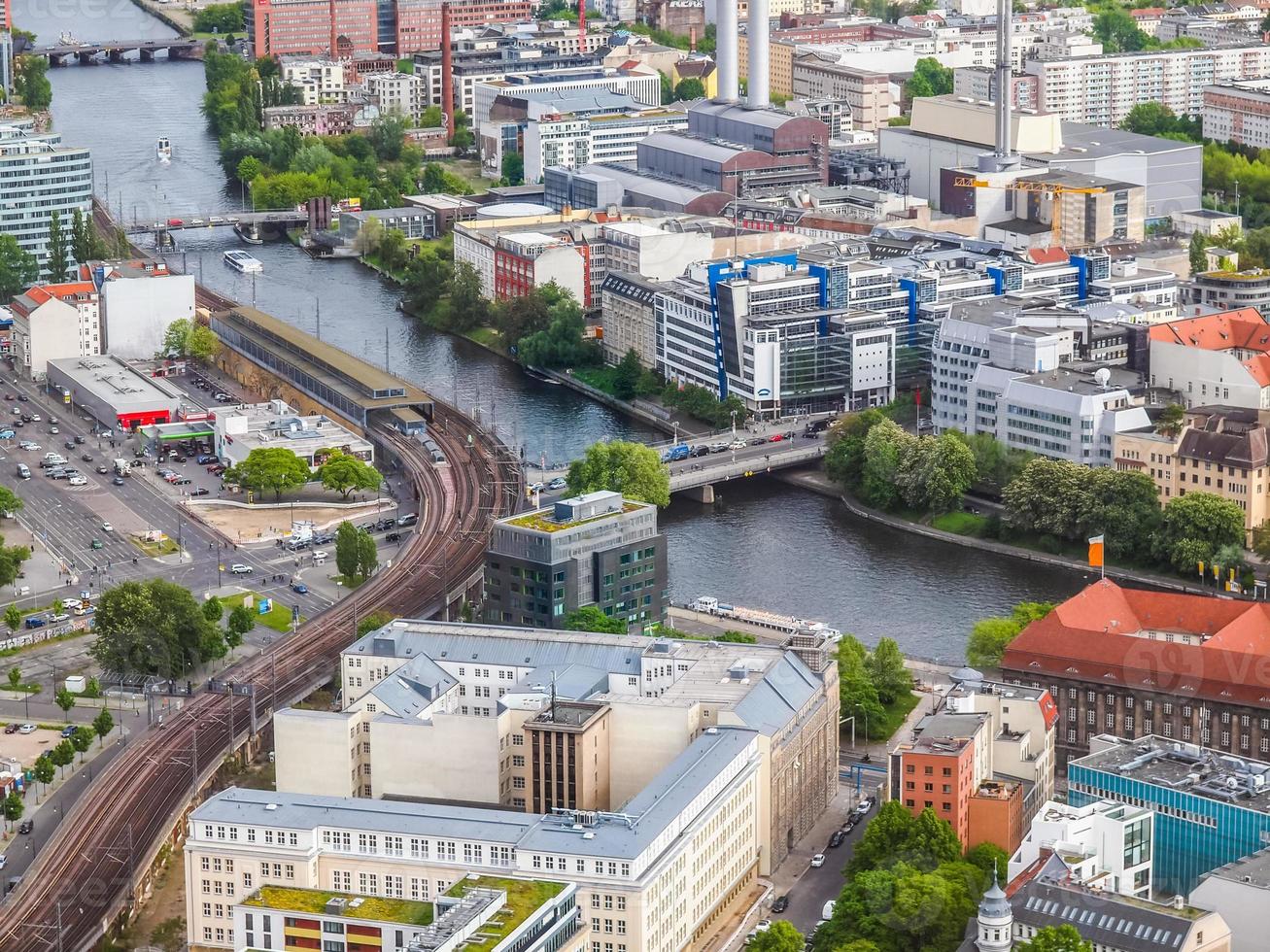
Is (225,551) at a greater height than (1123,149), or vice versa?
(1123,149)

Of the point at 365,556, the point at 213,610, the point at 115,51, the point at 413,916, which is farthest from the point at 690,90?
the point at 413,916

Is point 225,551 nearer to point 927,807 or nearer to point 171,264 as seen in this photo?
point 927,807

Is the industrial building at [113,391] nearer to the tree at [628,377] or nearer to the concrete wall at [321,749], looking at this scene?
the tree at [628,377]

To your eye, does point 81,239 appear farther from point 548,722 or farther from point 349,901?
point 349,901

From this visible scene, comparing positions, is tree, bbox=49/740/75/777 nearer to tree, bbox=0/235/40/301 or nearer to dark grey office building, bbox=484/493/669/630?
dark grey office building, bbox=484/493/669/630

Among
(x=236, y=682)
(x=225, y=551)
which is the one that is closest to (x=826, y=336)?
(x=225, y=551)

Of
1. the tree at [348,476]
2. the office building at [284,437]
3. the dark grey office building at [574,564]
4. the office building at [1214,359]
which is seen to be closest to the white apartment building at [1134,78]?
the office building at [1214,359]
